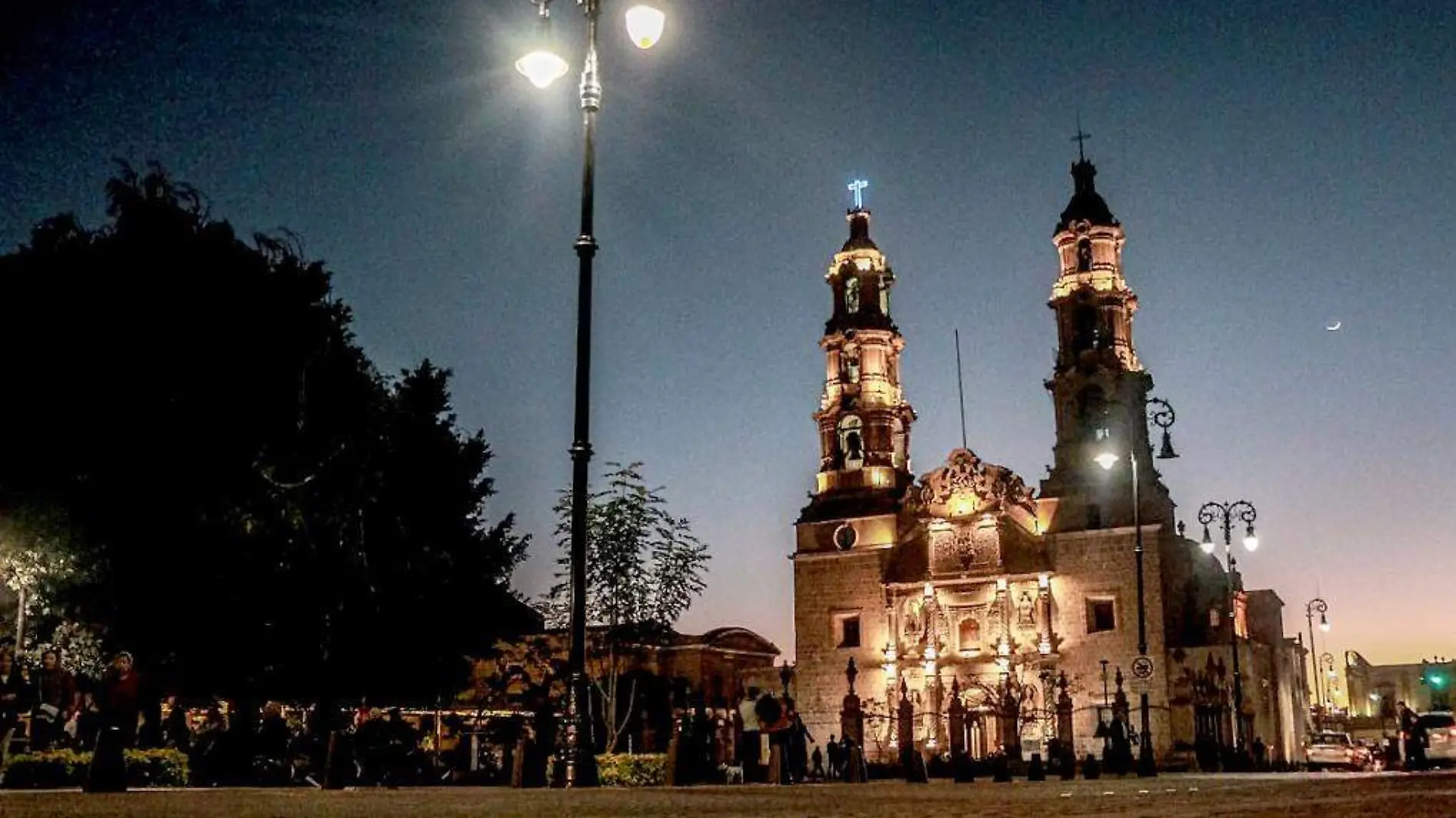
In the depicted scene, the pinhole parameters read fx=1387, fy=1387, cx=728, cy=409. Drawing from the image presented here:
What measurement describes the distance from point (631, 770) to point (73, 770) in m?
7.94

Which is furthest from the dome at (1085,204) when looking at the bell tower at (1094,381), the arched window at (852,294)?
the arched window at (852,294)

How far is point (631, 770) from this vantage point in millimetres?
21672

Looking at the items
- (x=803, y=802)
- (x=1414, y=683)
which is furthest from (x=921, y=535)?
(x=1414, y=683)

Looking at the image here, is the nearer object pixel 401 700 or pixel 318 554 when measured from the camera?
pixel 318 554

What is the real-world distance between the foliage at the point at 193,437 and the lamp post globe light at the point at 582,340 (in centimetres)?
969

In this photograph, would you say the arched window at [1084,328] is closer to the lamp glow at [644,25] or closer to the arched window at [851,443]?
the arched window at [851,443]

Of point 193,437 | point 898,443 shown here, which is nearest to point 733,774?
point 193,437

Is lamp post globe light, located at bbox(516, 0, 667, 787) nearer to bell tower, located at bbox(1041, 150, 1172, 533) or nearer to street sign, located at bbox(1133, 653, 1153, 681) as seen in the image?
street sign, located at bbox(1133, 653, 1153, 681)

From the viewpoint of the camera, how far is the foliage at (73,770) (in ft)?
58.2

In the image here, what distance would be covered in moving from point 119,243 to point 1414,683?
381ft

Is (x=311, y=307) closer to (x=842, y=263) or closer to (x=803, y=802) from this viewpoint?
(x=803, y=802)

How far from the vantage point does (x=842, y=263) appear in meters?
55.4

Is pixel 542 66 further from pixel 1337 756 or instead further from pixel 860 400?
pixel 860 400

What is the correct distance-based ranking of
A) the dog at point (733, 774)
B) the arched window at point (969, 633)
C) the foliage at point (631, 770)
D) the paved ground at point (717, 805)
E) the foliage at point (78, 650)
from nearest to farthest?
the paved ground at point (717, 805)
the foliage at point (631, 770)
the foliage at point (78, 650)
the dog at point (733, 774)
the arched window at point (969, 633)
